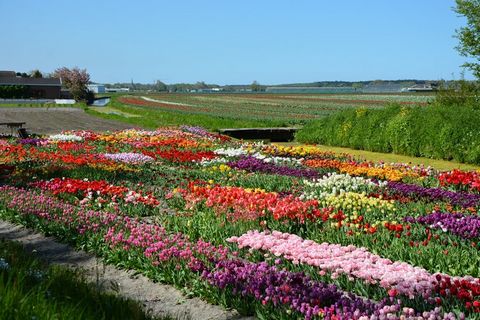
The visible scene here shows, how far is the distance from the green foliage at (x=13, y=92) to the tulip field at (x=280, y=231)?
90.8 meters

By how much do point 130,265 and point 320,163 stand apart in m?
11.4

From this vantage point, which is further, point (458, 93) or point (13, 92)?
point (13, 92)

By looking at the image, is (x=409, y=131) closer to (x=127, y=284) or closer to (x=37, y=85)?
(x=127, y=284)

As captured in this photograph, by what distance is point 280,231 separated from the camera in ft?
31.0

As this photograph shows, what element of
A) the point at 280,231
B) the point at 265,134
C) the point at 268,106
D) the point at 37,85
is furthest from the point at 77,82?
the point at 280,231

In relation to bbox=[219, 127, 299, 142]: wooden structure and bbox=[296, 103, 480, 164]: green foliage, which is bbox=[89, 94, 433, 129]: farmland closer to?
bbox=[219, 127, 299, 142]: wooden structure

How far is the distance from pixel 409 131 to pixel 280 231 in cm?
1636

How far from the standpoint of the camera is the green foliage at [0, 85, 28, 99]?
100750 millimetres

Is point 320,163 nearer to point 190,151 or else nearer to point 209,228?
point 190,151

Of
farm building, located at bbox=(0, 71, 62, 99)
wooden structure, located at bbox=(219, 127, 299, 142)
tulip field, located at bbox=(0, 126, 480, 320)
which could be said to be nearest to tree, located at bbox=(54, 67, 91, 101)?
farm building, located at bbox=(0, 71, 62, 99)

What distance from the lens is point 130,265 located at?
26.0 feet

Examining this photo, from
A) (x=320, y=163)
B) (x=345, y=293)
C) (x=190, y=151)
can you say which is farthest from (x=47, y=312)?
(x=190, y=151)

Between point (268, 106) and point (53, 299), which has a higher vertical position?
point (53, 299)

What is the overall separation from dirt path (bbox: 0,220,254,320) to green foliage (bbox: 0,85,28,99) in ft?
324
